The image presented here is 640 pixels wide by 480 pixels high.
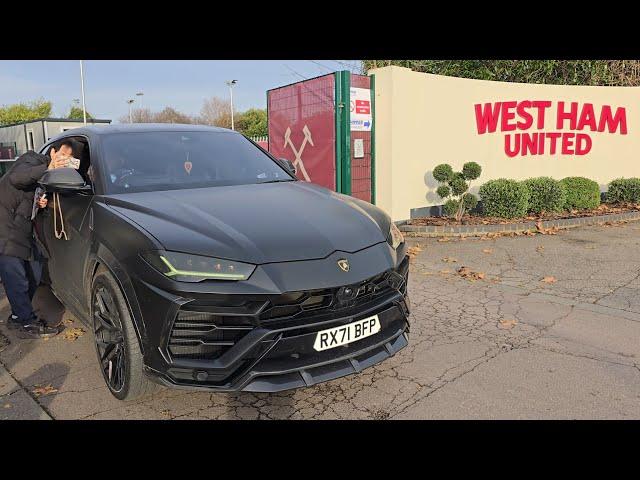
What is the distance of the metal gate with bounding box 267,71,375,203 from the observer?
28.3ft

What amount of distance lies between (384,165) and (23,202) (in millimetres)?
6178

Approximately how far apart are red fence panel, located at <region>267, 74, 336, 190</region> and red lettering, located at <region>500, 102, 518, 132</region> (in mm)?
3941

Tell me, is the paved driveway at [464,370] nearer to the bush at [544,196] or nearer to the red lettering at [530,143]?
the bush at [544,196]

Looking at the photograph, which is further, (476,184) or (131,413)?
(476,184)

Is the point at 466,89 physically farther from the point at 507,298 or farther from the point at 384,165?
the point at 507,298

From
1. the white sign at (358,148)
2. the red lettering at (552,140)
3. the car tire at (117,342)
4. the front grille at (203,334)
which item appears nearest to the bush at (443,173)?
the white sign at (358,148)

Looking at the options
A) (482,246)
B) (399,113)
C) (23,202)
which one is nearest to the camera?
(23,202)

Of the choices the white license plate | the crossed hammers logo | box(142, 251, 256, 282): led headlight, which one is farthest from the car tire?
the crossed hammers logo

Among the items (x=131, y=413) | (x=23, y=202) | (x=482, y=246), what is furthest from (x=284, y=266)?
(x=482, y=246)

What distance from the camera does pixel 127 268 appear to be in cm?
266

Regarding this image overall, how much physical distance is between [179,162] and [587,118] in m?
11.1

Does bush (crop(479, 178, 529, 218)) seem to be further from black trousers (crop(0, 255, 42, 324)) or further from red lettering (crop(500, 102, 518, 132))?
black trousers (crop(0, 255, 42, 324))

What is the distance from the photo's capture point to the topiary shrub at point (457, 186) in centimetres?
879

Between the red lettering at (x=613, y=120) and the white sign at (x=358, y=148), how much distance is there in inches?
265
